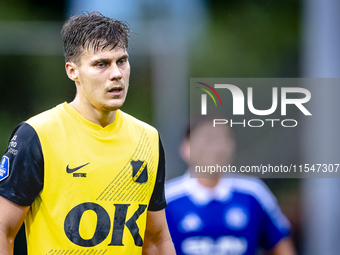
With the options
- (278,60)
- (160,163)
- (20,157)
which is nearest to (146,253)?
(160,163)

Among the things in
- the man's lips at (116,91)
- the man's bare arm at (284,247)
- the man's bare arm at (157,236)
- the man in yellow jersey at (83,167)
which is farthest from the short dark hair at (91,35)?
the man's bare arm at (284,247)

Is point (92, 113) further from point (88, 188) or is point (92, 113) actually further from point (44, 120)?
point (88, 188)

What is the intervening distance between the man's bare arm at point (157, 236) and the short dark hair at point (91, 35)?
2.89ft

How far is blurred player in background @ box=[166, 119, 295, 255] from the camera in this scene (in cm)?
250

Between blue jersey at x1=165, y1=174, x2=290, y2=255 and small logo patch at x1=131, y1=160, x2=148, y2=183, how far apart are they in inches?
23.6

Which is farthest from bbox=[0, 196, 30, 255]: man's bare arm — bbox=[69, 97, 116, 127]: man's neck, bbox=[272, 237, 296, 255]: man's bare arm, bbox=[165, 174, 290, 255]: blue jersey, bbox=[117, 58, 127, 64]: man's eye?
bbox=[272, 237, 296, 255]: man's bare arm

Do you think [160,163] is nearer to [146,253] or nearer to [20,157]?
[146,253]

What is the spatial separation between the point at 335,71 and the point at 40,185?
6.39 ft

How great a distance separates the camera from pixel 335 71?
2488 mm

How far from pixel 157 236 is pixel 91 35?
107 cm

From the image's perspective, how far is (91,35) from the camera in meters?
1.71

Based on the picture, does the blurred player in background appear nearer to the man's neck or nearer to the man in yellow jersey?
the man in yellow jersey

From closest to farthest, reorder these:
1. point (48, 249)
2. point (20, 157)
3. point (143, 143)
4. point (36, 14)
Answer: point (20, 157)
point (48, 249)
point (143, 143)
point (36, 14)

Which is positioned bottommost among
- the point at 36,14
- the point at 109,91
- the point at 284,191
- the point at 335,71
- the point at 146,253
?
the point at 146,253
